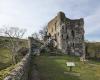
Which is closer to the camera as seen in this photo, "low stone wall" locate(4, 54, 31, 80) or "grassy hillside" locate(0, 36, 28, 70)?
"low stone wall" locate(4, 54, 31, 80)

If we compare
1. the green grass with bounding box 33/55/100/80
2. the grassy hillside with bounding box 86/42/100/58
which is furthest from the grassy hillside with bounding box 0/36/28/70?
the grassy hillside with bounding box 86/42/100/58

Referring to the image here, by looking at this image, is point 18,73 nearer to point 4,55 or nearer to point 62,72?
point 62,72

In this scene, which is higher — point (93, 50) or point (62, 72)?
point (93, 50)

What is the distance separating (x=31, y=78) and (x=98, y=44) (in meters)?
51.6

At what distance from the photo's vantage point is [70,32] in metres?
59.2

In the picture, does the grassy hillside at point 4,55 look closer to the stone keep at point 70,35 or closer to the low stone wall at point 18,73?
the stone keep at point 70,35

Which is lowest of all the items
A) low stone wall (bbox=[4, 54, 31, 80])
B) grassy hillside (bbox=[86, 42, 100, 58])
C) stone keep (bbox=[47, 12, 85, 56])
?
low stone wall (bbox=[4, 54, 31, 80])

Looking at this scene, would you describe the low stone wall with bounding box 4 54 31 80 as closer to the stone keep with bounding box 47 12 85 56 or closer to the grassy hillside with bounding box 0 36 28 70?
the grassy hillside with bounding box 0 36 28 70

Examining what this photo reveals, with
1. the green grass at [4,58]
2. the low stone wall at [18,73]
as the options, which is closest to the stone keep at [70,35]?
the green grass at [4,58]

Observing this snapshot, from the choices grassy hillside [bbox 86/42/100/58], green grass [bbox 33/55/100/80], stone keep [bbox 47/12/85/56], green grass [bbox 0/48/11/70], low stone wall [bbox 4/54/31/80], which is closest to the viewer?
low stone wall [bbox 4/54/31/80]

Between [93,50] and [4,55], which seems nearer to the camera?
[4,55]

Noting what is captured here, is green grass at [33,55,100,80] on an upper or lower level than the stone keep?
lower

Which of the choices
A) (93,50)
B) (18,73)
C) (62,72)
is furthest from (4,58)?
(18,73)

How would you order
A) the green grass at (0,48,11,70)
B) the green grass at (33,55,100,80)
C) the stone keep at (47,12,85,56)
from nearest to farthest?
the green grass at (33,55,100,80)
the green grass at (0,48,11,70)
the stone keep at (47,12,85,56)
